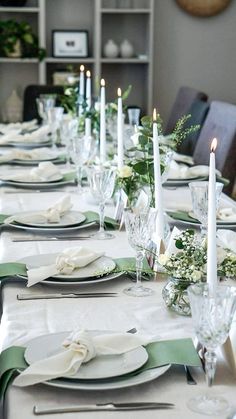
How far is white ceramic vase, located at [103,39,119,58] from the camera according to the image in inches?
230

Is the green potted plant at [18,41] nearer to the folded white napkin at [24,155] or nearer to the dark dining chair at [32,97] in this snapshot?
the dark dining chair at [32,97]

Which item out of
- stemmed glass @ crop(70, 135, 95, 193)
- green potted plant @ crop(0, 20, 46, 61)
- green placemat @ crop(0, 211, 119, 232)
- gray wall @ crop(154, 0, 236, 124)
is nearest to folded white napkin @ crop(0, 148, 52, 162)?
stemmed glass @ crop(70, 135, 95, 193)

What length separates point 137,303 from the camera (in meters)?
1.53

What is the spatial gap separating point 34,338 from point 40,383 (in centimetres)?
15

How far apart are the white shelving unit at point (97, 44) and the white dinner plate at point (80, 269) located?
4.14m

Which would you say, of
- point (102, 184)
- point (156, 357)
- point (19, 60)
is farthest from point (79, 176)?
point (19, 60)

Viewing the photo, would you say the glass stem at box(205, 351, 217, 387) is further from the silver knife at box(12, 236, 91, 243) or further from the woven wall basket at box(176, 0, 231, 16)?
the woven wall basket at box(176, 0, 231, 16)

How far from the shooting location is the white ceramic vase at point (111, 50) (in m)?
5.84

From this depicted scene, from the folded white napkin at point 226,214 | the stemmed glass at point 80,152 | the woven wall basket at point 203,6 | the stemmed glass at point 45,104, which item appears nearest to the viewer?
the folded white napkin at point 226,214

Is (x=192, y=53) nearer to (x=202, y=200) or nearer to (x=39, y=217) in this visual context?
(x=39, y=217)

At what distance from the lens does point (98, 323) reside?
1422 millimetres

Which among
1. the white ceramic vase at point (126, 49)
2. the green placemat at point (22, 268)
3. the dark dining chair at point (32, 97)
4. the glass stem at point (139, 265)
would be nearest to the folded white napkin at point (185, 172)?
the green placemat at point (22, 268)

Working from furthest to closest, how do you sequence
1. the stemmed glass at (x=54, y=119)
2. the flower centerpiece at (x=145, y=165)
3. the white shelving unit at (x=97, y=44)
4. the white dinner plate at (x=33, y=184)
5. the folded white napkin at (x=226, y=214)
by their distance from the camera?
the white shelving unit at (x=97, y=44) < the stemmed glass at (x=54, y=119) < the white dinner plate at (x=33, y=184) < the folded white napkin at (x=226, y=214) < the flower centerpiece at (x=145, y=165)

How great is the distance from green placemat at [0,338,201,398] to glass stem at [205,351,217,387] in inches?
2.6
